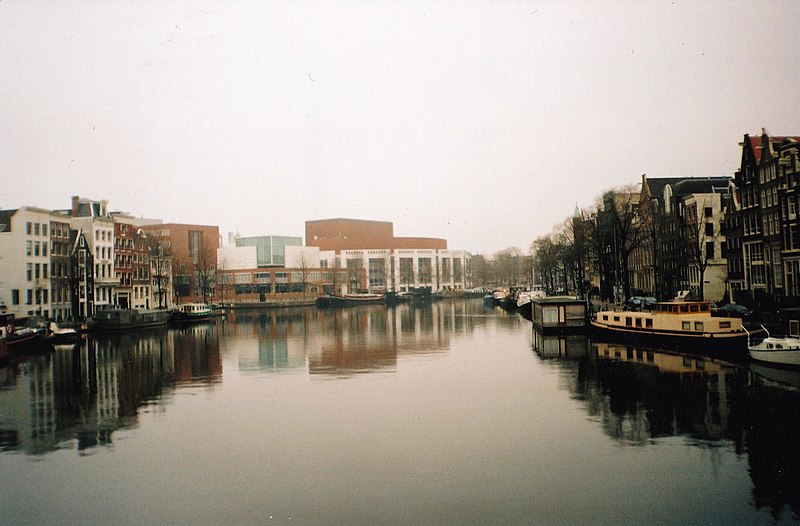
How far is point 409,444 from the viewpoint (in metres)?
20.2

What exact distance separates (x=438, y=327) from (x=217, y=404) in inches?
1643

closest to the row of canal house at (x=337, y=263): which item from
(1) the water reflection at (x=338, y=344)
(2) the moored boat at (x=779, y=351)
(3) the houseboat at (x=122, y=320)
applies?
(3) the houseboat at (x=122, y=320)

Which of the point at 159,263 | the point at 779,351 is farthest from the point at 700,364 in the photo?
the point at 159,263

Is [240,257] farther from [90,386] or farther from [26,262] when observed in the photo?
[90,386]

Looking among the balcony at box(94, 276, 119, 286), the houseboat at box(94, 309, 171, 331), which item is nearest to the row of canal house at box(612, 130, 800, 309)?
the houseboat at box(94, 309, 171, 331)

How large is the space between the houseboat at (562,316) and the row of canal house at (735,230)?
31.0 ft

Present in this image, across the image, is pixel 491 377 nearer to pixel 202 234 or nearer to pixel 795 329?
pixel 795 329

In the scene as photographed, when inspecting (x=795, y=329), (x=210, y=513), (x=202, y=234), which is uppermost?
(x=202, y=234)

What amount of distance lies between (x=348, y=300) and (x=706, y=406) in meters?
111

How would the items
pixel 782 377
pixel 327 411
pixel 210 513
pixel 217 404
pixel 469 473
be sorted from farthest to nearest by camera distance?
pixel 782 377 < pixel 217 404 < pixel 327 411 < pixel 469 473 < pixel 210 513

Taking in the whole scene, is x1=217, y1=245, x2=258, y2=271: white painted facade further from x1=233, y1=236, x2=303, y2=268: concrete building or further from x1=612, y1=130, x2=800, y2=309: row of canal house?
x1=612, y1=130, x2=800, y2=309: row of canal house

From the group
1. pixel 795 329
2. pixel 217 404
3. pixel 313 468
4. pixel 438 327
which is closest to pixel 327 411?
pixel 217 404

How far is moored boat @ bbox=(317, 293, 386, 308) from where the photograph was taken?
130 m

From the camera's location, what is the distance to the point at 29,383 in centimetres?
3497
